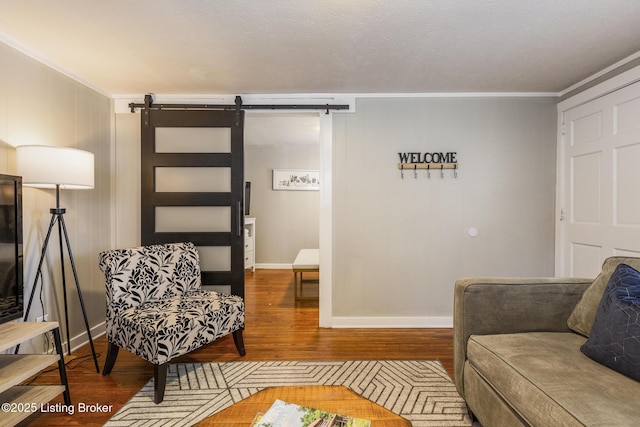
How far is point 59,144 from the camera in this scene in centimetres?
224

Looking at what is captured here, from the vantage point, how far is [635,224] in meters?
2.13

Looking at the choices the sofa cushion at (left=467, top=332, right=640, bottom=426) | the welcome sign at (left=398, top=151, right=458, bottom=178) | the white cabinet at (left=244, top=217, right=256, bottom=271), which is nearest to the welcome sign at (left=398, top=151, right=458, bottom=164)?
the welcome sign at (left=398, top=151, right=458, bottom=178)

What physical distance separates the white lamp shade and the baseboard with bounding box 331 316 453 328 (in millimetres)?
2363

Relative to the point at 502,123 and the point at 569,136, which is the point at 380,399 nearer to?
the point at 502,123

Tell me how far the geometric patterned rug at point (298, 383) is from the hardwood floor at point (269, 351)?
4.0 inches

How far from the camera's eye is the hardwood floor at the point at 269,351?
175 centimetres

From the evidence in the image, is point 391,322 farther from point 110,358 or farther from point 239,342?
point 110,358

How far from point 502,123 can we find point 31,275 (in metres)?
4.03

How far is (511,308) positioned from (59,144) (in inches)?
129

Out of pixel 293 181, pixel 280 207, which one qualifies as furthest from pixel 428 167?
pixel 280 207

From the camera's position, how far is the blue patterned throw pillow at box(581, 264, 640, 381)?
3.65 feet

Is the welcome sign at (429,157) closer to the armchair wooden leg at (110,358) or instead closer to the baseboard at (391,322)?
the baseboard at (391,322)

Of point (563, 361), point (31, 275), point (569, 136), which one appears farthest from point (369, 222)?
point (31, 275)

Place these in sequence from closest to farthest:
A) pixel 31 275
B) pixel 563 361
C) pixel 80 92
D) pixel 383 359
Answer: pixel 563 361 < pixel 31 275 < pixel 383 359 < pixel 80 92
